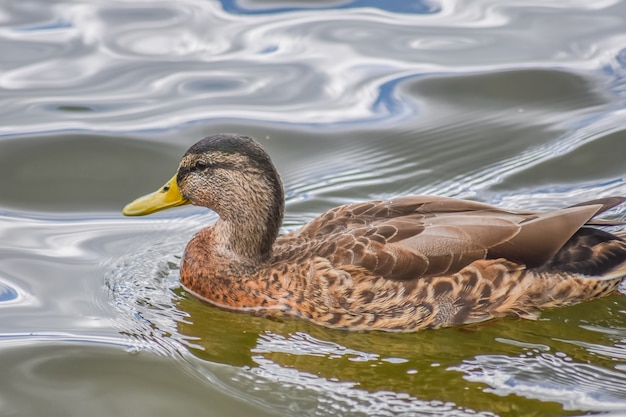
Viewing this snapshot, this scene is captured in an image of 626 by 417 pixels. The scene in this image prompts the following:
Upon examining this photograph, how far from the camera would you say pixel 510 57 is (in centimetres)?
1291

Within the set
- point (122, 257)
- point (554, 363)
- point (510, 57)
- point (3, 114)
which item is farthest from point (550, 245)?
point (3, 114)

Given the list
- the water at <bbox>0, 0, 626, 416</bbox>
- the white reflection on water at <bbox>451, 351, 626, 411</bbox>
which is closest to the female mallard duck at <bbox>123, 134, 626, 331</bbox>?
the water at <bbox>0, 0, 626, 416</bbox>

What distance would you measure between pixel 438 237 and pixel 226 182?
1.73 meters

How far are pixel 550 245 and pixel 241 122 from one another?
14.9 feet

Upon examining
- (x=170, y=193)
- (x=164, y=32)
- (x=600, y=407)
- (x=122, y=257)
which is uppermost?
(x=164, y=32)

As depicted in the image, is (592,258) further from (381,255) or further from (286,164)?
(286,164)

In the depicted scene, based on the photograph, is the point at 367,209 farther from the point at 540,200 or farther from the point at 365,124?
the point at 365,124

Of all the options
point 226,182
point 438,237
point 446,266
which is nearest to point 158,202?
point 226,182

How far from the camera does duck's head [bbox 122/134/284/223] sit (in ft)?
27.1

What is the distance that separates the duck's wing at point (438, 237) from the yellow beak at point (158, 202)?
3.66 ft

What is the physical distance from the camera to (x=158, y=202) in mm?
8500

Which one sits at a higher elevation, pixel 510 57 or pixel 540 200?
pixel 510 57

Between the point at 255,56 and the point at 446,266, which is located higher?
the point at 255,56

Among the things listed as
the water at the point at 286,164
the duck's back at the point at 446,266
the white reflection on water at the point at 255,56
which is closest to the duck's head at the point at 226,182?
the duck's back at the point at 446,266
